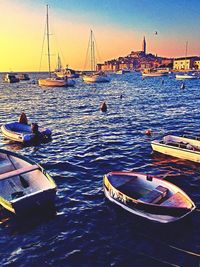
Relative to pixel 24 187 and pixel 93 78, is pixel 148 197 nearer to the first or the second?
pixel 24 187

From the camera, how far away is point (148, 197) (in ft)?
48.2

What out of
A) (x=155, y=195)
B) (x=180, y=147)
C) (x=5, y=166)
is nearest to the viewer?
(x=155, y=195)

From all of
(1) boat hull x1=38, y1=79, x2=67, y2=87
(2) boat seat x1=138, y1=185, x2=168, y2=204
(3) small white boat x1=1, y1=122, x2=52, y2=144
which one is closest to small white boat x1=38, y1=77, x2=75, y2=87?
(1) boat hull x1=38, y1=79, x2=67, y2=87

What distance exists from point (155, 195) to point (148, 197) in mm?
456

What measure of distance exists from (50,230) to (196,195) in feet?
30.4

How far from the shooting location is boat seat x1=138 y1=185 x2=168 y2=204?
1444cm

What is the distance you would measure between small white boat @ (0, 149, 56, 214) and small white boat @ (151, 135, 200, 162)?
38.3ft

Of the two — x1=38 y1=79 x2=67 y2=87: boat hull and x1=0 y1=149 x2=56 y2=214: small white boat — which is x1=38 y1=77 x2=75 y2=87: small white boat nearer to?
x1=38 y1=79 x2=67 y2=87: boat hull

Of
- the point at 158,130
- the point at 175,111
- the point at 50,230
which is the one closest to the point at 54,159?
the point at 50,230

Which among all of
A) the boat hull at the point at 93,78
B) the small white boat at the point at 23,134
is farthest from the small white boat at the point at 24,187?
the boat hull at the point at 93,78

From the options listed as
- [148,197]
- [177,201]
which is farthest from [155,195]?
Result: [177,201]

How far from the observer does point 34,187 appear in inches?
658

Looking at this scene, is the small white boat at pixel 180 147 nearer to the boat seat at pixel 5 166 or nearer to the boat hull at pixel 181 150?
the boat hull at pixel 181 150

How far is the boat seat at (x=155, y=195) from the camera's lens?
1444 centimetres
